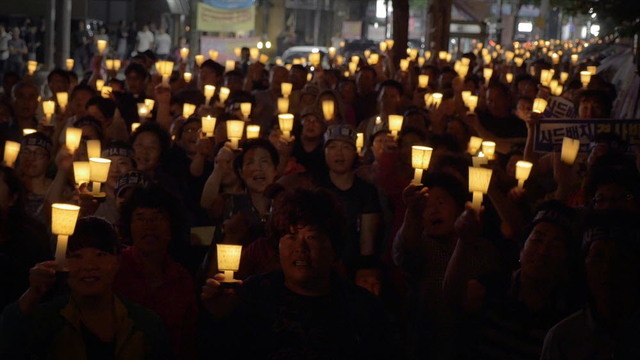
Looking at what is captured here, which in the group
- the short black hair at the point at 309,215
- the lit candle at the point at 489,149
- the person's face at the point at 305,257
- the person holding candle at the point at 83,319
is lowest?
the person holding candle at the point at 83,319

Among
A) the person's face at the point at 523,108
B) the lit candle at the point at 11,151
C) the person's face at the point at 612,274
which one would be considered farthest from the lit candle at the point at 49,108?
the person's face at the point at 612,274

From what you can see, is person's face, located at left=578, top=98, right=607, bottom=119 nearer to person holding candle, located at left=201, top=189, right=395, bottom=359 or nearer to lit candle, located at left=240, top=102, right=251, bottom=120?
lit candle, located at left=240, top=102, right=251, bottom=120

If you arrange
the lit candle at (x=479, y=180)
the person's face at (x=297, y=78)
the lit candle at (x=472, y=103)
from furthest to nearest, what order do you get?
the person's face at (x=297, y=78) → the lit candle at (x=472, y=103) → the lit candle at (x=479, y=180)

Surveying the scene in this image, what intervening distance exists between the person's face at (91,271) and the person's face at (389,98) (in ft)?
25.8

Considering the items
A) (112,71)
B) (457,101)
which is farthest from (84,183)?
(112,71)

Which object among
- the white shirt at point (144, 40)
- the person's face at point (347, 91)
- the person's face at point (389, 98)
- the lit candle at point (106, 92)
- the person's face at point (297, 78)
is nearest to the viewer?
the lit candle at point (106, 92)

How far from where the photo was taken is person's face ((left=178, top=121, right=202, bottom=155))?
9.55 meters

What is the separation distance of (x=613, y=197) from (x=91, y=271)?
114 inches

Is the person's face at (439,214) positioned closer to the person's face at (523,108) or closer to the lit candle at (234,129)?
the lit candle at (234,129)

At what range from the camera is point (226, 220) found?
658 cm

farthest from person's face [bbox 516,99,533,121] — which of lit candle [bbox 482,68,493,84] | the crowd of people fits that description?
lit candle [bbox 482,68,493,84]

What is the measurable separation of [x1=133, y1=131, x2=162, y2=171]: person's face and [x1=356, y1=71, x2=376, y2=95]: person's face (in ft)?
23.8

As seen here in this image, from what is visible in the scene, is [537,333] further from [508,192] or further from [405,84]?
[405,84]

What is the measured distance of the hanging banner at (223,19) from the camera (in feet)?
87.0
